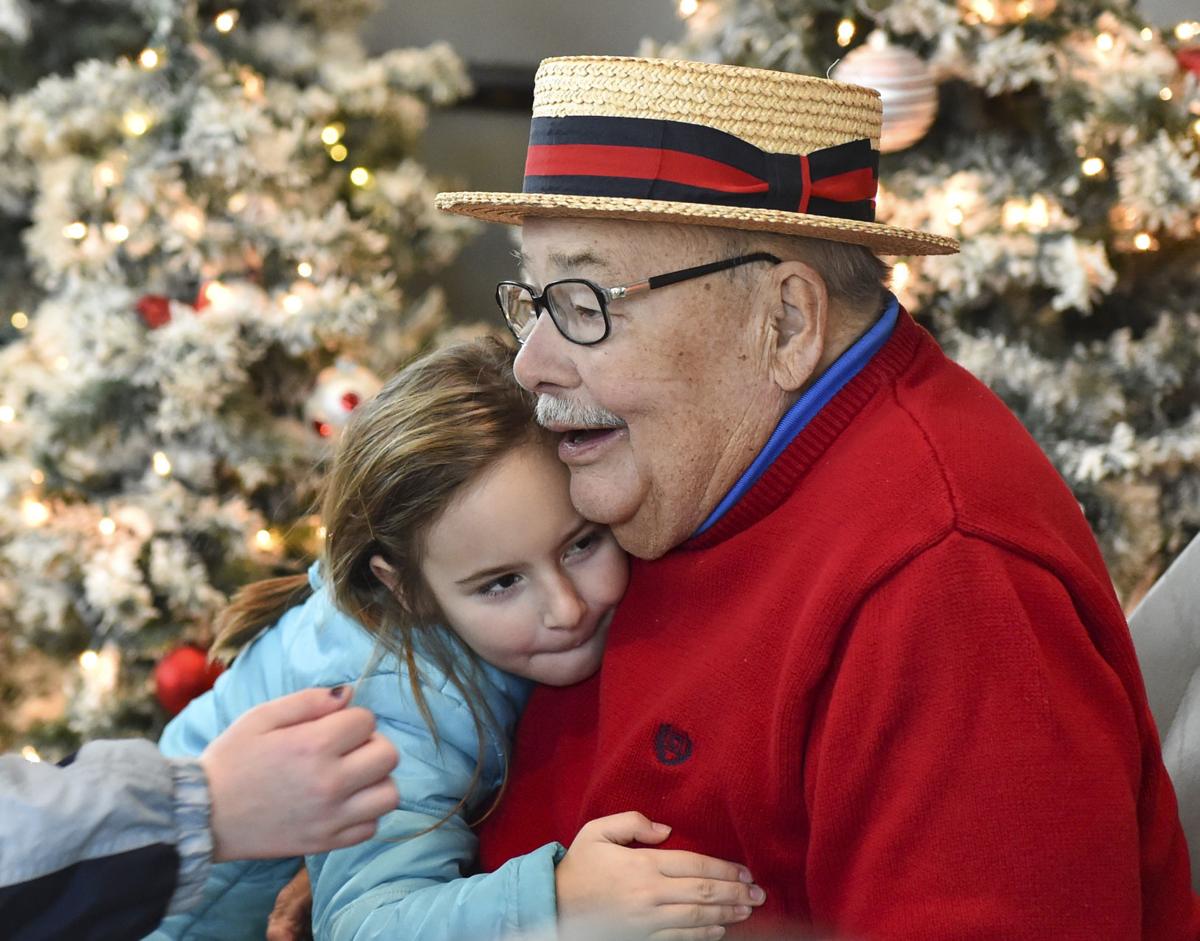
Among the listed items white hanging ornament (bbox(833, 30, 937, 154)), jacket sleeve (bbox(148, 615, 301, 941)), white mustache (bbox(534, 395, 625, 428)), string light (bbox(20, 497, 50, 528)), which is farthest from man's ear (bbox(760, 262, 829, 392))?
string light (bbox(20, 497, 50, 528))

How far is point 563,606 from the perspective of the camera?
55.6 inches

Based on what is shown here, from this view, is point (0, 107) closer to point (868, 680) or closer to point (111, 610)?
point (111, 610)

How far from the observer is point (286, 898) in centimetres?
169

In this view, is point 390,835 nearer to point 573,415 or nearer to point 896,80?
point 573,415

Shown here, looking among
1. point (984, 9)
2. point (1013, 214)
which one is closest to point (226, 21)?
point (984, 9)

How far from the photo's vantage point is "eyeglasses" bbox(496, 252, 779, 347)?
1216 millimetres

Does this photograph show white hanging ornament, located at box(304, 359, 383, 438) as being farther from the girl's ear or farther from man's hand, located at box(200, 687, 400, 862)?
man's hand, located at box(200, 687, 400, 862)

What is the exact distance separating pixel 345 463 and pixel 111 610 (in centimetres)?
148

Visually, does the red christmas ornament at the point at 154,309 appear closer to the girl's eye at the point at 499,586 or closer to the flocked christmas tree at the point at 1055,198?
the flocked christmas tree at the point at 1055,198

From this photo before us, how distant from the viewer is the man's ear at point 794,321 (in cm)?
122

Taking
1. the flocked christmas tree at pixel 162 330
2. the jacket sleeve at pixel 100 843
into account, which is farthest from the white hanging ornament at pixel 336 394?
the jacket sleeve at pixel 100 843

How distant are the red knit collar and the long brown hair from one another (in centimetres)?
34

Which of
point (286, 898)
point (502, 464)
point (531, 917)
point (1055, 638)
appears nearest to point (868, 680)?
point (1055, 638)

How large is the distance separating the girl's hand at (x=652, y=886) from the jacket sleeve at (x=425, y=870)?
0.19 feet
